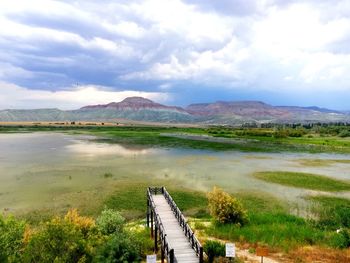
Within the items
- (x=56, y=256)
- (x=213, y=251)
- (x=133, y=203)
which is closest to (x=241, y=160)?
(x=133, y=203)

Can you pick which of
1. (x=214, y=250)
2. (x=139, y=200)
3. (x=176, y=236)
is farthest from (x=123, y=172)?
(x=214, y=250)

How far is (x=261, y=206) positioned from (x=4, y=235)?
Result: 23.3m

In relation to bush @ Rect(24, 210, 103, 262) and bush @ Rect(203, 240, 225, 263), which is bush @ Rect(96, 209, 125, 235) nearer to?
bush @ Rect(24, 210, 103, 262)

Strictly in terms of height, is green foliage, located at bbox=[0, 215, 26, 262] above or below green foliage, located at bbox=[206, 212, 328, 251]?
above

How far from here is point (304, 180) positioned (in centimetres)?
4506

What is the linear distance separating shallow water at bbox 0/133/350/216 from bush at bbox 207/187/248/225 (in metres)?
12.1

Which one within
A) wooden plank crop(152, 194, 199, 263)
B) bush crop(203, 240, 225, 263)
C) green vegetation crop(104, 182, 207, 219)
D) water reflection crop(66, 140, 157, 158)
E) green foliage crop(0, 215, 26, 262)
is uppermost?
green foliage crop(0, 215, 26, 262)

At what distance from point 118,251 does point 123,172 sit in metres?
31.8

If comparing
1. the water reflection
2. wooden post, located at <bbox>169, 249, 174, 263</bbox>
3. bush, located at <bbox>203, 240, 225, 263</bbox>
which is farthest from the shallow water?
wooden post, located at <bbox>169, 249, 174, 263</bbox>

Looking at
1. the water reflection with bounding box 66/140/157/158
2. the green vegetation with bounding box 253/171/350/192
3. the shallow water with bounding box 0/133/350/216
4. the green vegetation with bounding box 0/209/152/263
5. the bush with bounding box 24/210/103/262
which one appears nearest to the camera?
the bush with bounding box 24/210/103/262

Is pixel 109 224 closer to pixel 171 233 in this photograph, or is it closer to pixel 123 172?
pixel 171 233

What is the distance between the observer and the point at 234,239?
23.2 metres

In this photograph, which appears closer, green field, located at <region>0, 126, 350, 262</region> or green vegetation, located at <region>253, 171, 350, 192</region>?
green field, located at <region>0, 126, 350, 262</region>

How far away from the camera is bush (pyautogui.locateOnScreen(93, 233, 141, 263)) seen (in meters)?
17.2
